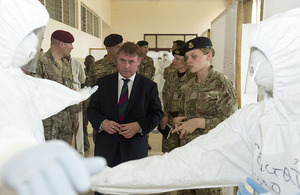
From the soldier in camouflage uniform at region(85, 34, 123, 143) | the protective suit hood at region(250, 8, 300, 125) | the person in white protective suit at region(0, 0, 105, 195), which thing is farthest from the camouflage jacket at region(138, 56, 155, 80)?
the protective suit hood at region(250, 8, 300, 125)

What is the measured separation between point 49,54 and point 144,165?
1.97 m

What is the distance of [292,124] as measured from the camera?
1.07 meters

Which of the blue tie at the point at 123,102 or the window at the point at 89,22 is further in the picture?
the window at the point at 89,22

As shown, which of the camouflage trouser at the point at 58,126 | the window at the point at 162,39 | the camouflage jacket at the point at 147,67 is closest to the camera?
the camouflage trouser at the point at 58,126

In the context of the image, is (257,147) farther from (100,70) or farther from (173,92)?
(100,70)

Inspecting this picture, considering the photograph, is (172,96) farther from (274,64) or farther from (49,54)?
(274,64)

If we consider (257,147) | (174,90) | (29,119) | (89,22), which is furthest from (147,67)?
(89,22)

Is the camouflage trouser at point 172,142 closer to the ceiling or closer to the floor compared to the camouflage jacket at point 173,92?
closer to the floor

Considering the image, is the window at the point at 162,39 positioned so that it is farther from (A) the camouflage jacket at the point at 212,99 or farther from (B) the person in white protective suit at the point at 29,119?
(B) the person in white protective suit at the point at 29,119

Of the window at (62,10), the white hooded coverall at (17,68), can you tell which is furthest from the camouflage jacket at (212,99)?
the window at (62,10)

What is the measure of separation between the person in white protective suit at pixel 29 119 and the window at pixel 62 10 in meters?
3.58

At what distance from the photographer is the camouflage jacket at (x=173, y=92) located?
2.88m

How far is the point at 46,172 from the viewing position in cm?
50

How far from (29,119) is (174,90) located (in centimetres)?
222
